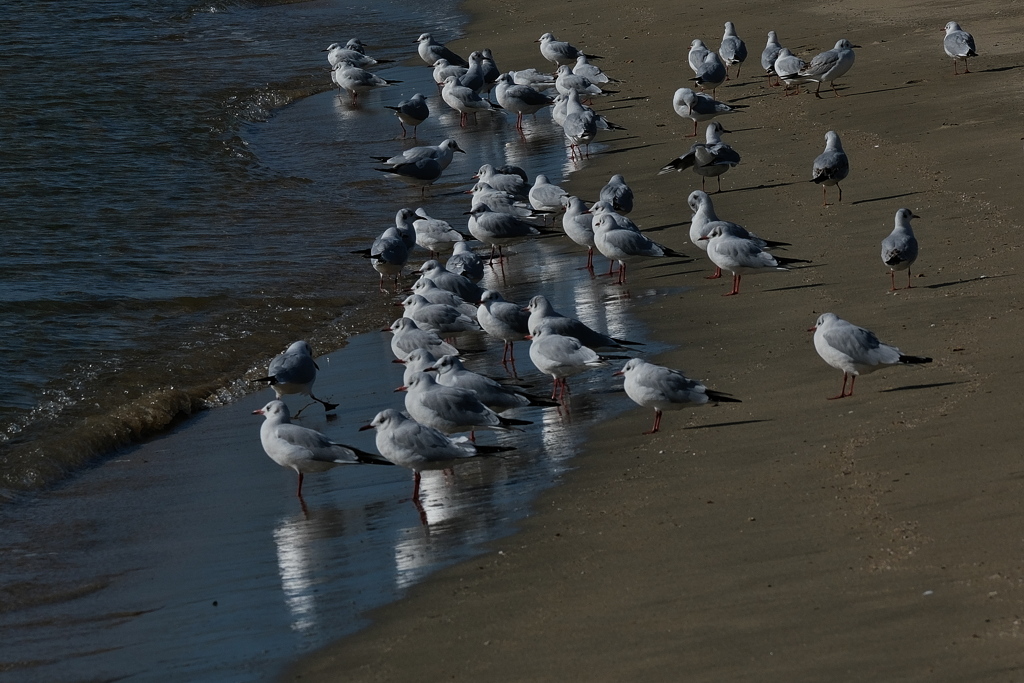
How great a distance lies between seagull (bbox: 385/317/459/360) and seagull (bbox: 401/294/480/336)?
0.28 metres

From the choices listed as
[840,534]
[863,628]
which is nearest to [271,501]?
[840,534]

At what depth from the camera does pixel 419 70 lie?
76.0 ft

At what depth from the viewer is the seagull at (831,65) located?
50.8 ft

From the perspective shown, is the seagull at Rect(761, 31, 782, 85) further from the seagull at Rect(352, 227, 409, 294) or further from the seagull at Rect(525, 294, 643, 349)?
the seagull at Rect(525, 294, 643, 349)

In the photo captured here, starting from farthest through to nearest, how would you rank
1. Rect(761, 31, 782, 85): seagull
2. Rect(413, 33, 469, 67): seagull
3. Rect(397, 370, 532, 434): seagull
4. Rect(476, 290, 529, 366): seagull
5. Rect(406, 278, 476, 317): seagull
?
Rect(413, 33, 469, 67): seagull → Rect(761, 31, 782, 85): seagull → Rect(406, 278, 476, 317): seagull → Rect(476, 290, 529, 366): seagull → Rect(397, 370, 532, 434): seagull

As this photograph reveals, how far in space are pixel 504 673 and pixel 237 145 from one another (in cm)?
1405

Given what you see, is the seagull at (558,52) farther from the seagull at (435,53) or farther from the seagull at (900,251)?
the seagull at (900,251)

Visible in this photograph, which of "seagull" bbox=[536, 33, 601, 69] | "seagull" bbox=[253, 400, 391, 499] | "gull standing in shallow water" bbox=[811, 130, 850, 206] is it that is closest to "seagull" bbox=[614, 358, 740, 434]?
"seagull" bbox=[253, 400, 391, 499]

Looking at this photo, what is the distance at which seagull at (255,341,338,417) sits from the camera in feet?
27.9

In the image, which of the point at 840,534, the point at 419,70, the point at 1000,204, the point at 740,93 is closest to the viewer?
the point at 840,534

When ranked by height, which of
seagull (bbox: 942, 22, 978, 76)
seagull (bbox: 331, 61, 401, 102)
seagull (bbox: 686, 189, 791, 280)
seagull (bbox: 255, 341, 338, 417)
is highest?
seagull (bbox: 331, 61, 401, 102)

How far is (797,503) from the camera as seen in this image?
593 centimetres

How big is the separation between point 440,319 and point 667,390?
2.71 metres

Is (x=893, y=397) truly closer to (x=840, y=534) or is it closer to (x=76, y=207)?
(x=840, y=534)
